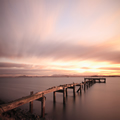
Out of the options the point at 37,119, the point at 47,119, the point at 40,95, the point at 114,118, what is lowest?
the point at 114,118

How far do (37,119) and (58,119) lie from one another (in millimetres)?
2080

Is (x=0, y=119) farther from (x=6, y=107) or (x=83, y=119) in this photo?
(x=83, y=119)

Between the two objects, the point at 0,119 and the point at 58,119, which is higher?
the point at 0,119

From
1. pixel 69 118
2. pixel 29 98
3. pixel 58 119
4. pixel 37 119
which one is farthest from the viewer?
pixel 69 118

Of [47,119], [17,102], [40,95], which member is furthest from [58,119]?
[17,102]

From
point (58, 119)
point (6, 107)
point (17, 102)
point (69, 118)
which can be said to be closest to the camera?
point (6, 107)

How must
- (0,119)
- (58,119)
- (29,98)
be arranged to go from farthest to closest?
(58,119)
(29,98)
(0,119)

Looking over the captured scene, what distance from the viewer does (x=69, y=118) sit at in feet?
28.0

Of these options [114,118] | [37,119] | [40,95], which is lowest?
[114,118]

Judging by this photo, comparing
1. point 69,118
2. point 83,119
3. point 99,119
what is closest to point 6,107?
point 69,118

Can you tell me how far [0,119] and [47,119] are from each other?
4.50 metres

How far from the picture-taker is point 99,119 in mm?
8320

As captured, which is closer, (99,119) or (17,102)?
(17,102)

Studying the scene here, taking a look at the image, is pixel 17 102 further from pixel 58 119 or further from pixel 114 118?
pixel 114 118
